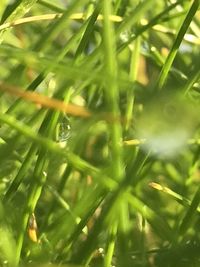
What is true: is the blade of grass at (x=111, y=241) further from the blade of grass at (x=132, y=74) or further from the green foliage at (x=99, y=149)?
the blade of grass at (x=132, y=74)

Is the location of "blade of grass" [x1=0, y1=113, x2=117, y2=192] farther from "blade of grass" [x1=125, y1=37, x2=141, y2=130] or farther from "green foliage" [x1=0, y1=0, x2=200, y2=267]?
"blade of grass" [x1=125, y1=37, x2=141, y2=130]

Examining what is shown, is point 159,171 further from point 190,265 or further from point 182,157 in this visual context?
point 190,265

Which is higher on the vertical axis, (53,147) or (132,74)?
(53,147)

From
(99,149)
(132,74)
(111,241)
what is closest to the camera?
(111,241)

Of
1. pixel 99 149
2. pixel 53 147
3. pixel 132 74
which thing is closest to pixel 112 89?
pixel 53 147

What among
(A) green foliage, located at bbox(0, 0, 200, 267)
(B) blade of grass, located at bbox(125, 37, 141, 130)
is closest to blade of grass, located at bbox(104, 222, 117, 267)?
(A) green foliage, located at bbox(0, 0, 200, 267)

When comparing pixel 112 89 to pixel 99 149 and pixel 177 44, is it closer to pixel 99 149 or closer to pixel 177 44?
pixel 177 44

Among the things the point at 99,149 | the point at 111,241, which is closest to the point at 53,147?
the point at 111,241

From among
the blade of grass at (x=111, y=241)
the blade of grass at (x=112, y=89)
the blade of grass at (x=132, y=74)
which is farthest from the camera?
the blade of grass at (x=132, y=74)

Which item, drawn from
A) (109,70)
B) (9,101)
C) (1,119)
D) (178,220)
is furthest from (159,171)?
(109,70)

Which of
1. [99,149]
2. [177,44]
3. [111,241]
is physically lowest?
[99,149]

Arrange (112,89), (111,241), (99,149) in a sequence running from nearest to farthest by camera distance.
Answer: (112,89)
(111,241)
(99,149)

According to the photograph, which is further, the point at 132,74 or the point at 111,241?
the point at 132,74

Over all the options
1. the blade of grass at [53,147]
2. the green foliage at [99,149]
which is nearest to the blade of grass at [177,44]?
the green foliage at [99,149]
